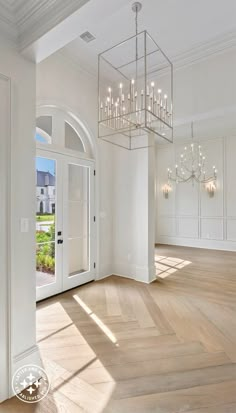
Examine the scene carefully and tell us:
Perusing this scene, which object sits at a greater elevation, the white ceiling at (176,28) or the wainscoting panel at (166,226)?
the white ceiling at (176,28)

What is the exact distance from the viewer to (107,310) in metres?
3.08

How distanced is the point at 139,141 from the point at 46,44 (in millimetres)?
2769

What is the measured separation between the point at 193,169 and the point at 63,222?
18.8 feet

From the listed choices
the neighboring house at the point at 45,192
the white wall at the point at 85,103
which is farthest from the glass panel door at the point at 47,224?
the white wall at the point at 85,103

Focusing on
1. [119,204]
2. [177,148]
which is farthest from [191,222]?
[119,204]

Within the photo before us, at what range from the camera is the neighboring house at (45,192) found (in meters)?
3.34

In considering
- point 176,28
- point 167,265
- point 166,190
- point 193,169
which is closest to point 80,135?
point 176,28

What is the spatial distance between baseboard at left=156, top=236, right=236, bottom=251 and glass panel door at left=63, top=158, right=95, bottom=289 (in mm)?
4858

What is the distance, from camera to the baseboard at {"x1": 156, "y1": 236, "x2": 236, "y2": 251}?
7.29 m

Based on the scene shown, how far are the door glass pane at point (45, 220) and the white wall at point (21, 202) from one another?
1472 mm

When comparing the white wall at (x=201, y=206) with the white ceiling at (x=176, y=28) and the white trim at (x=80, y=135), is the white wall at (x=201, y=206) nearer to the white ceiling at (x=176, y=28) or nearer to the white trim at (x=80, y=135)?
the white ceiling at (x=176, y=28)

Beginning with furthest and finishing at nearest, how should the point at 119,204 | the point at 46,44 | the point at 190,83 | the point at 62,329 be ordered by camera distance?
1. the point at 119,204
2. the point at 190,83
3. the point at 62,329
4. the point at 46,44

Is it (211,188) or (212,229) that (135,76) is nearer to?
(211,188)

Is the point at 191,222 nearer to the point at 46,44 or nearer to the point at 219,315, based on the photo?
the point at 219,315
